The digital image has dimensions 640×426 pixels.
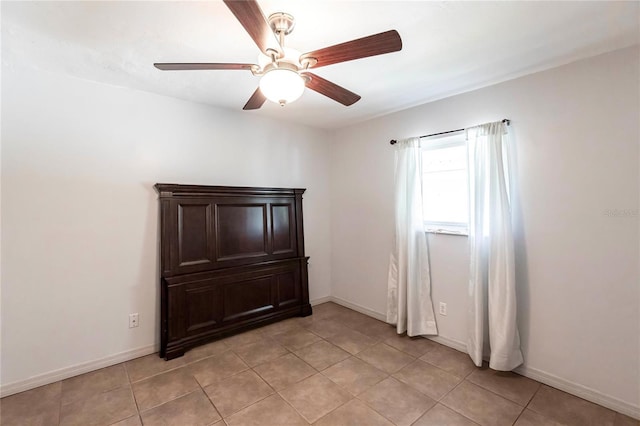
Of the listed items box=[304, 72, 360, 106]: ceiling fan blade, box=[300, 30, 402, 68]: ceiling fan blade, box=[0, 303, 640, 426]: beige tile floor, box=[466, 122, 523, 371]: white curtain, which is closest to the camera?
box=[300, 30, 402, 68]: ceiling fan blade

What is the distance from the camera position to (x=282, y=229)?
3.53 m

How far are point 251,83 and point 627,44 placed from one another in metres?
2.71

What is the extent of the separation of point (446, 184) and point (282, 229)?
194 centimetres

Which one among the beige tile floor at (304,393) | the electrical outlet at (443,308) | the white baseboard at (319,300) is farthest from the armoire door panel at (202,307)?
the electrical outlet at (443,308)

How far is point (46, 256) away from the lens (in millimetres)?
2223

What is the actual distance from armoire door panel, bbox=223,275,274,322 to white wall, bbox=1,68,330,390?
0.68m

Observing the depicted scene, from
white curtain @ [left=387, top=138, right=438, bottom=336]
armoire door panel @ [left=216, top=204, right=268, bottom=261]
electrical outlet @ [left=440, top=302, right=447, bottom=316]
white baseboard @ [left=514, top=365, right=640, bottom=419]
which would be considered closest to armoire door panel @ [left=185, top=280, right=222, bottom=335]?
armoire door panel @ [left=216, top=204, right=268, bottom=261]

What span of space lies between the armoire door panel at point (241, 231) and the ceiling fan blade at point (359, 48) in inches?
77.9

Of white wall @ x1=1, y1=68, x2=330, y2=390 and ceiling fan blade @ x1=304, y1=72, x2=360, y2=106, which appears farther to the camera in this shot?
white wall @ x1=1, y1=68, x2=330, y2=390

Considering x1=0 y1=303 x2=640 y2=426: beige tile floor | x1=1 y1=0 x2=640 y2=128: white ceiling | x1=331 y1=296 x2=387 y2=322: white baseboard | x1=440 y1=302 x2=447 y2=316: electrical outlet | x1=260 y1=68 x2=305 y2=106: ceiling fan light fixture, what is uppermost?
x1=1 y1=0 x2=640 y2=128: white ceiling

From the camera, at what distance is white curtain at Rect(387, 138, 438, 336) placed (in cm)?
290

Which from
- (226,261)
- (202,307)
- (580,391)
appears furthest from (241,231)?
(580,391)

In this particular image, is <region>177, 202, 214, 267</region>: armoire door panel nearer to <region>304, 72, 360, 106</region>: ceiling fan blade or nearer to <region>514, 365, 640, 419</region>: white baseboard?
<region>304, 72, 360, 106</region>: ceiling fan blade

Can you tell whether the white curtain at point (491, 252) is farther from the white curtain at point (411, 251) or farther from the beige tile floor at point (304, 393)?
the white curtain at point (411, 251)
